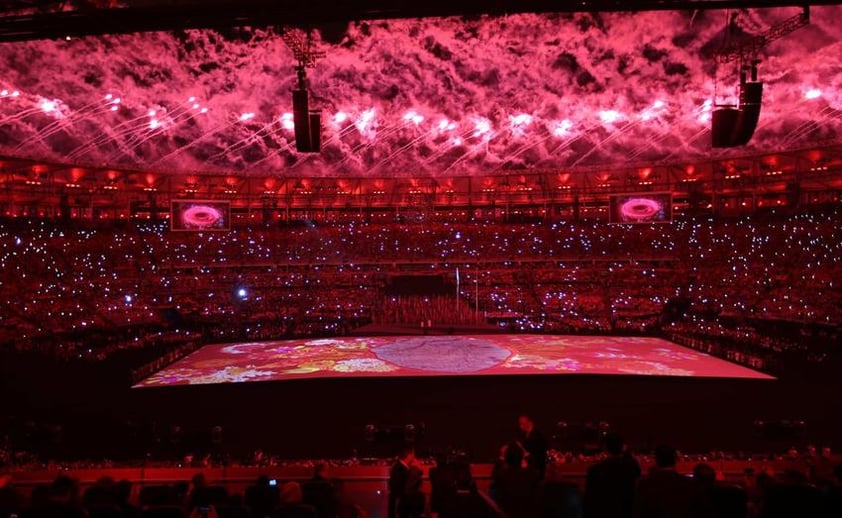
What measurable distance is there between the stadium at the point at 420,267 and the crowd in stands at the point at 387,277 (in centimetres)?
23

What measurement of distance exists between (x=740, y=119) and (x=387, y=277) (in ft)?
95.6

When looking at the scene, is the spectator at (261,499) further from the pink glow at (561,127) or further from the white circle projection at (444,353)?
the pink glow at (561,127)

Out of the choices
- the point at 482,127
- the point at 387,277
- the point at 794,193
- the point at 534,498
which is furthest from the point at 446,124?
the point at 534,498

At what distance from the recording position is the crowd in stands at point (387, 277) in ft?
91.5

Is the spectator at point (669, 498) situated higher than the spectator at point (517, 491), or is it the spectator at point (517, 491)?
the spectator at point (669, 498)

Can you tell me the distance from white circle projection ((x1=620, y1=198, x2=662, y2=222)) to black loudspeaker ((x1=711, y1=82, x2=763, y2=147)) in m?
18.6

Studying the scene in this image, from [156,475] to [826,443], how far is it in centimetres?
1168

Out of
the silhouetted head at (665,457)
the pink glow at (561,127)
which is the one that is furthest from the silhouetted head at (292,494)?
the pink glow at (561,127)

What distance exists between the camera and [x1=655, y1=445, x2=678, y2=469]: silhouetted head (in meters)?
3.91

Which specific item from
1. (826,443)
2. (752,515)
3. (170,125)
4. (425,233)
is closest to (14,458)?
(752,515)

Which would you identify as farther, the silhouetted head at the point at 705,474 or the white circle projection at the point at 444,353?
the white circle projection at the point at 444,353

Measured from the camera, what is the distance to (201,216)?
107 feet

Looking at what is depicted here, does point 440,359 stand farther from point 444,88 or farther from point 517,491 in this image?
point 444,88

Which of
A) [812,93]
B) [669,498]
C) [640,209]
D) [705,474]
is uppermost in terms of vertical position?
[812,93]
